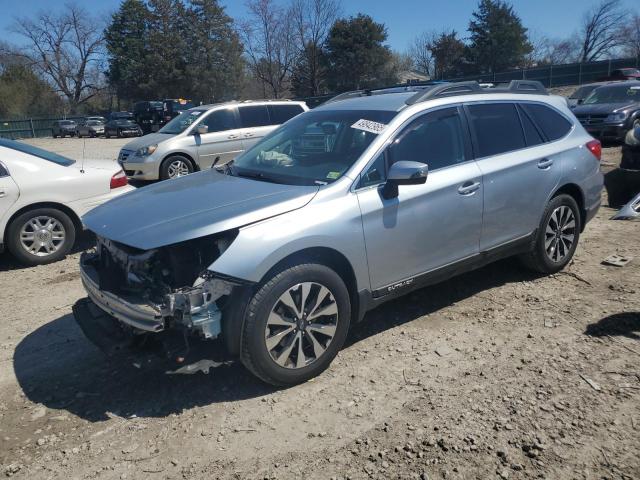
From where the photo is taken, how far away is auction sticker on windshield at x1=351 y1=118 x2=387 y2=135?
152 inches

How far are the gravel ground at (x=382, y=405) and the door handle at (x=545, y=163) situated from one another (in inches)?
47.0

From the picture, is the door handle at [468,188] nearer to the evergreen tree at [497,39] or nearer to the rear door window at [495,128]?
the rear door window at [495,128]

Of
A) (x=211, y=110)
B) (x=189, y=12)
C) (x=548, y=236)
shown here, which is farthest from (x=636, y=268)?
(x=189, y=12)

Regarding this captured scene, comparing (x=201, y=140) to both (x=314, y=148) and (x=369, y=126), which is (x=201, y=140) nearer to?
(x=314, y=148)

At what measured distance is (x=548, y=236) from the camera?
16.2 feet

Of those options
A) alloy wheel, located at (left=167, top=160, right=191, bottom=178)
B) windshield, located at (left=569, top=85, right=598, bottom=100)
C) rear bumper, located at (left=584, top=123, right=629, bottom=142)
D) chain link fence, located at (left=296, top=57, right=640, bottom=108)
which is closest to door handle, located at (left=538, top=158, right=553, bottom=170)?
alloy wheel, located at (left=167, top=160, right=191, bottom=178)

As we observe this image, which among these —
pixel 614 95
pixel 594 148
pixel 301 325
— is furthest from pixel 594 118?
pixel 301 325

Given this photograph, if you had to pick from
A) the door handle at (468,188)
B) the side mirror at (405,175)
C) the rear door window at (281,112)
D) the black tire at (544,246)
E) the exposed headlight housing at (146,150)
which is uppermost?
the rear door window at (281,112)

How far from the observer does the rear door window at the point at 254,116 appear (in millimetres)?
11797

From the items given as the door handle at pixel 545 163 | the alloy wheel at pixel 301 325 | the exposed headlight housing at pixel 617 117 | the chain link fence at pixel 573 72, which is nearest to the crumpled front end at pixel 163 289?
the alloy wheel at pixel 301 325

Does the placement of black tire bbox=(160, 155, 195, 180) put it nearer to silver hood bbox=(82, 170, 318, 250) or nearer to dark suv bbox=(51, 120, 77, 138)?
silver hood bbox=(82, 170, 318, 250)

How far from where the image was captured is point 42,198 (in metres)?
6.13

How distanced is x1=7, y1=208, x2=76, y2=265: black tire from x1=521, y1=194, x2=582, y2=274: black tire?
5.29m

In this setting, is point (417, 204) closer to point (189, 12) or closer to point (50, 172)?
point (50, 172)
